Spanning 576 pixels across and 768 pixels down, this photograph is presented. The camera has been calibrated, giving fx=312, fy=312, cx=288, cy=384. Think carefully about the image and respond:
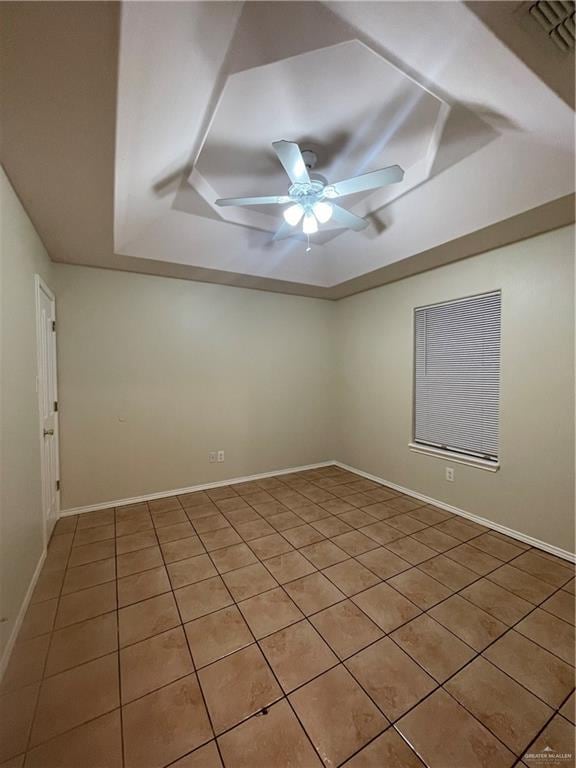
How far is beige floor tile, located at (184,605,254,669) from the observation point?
5.08ft

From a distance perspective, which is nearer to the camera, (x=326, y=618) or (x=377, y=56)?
(x=377, y=56)

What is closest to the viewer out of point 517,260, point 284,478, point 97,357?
point 517,260

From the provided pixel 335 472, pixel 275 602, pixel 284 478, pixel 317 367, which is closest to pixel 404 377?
pixel 317 367

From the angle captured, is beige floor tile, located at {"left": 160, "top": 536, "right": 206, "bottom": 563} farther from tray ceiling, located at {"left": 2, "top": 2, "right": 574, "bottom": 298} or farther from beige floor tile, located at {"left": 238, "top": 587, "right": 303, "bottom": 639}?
tray ceiling, located at {"left": 2, "top": 2, "right": 574, "bottom": 298}

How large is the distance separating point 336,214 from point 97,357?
262cm

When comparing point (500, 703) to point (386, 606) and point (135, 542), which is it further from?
point (135, 542)

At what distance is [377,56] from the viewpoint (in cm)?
139

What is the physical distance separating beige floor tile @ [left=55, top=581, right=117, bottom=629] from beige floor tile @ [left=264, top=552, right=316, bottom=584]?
1.00 m

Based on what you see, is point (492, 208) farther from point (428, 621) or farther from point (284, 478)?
point (284, 478)

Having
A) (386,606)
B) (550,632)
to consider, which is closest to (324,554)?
(386,606)

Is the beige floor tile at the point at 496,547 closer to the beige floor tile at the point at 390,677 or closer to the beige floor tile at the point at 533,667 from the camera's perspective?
the beige floor tile at the point at 533,667

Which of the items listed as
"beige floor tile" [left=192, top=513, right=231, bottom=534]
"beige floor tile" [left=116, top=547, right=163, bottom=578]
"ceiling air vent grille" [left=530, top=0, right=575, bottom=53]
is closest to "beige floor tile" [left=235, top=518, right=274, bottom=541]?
"beige floor tile" [left=192, top=513, right=231, bottom=534]

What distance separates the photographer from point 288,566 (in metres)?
2.24

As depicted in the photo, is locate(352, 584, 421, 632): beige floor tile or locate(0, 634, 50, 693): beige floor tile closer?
locate(0, 634, 50, 693): beige floor tile
